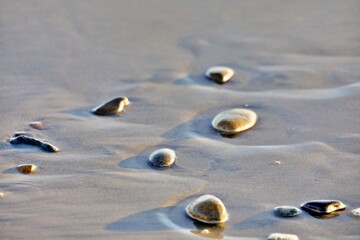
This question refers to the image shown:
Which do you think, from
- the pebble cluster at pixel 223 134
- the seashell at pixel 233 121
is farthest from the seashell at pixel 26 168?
the seashell at pixel 233 121

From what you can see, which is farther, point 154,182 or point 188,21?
point 188,21

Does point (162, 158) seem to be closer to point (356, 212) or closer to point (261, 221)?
point (261, 221)

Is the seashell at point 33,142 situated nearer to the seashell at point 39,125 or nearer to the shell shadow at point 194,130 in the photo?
the seashell at point 39,125

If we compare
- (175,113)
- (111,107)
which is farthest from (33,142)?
(175,113)

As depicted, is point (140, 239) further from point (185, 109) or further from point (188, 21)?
point (188, 21)

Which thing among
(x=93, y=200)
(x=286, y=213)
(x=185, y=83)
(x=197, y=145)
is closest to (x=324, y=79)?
(x=185, y=83)

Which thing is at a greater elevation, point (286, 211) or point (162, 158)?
point (162, 158)
